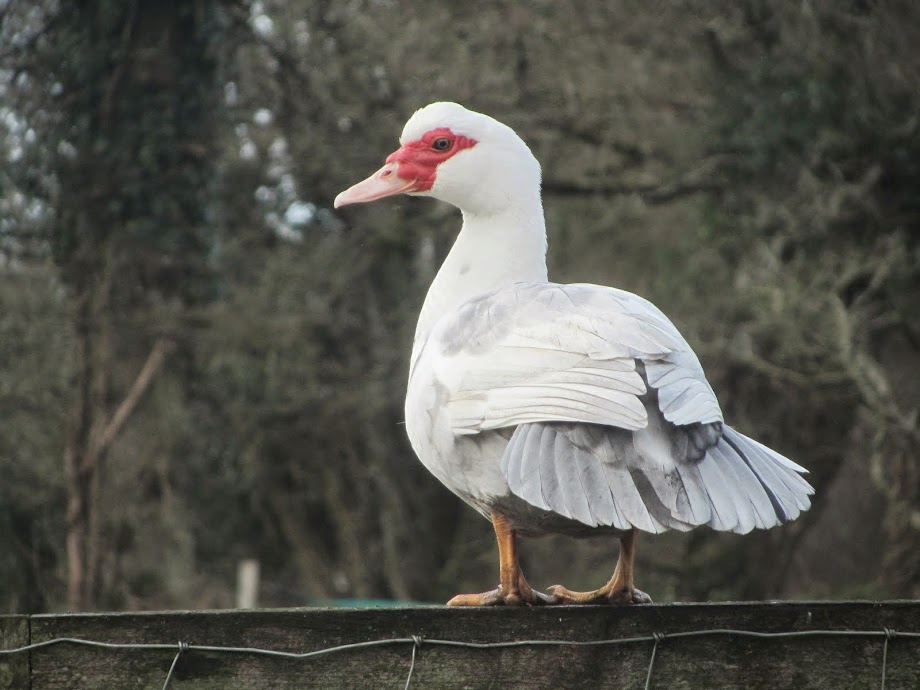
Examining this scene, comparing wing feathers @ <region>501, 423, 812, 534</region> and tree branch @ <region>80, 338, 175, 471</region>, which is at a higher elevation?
wing feathers @ <region>501, 423, 812, 534</region>

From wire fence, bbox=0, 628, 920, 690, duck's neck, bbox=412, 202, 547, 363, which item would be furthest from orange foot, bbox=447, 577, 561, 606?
duck's neck, bbox=412, 202, 547, 363

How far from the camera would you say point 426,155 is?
4.38m

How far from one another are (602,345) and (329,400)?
10.5 m

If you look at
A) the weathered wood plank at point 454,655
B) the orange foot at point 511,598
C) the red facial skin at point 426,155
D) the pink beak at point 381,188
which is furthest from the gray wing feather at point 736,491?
the pink beak at point 381,188

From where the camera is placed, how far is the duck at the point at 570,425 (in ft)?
9.44

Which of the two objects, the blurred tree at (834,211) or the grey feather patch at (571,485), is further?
the blurred tree at (834,211)

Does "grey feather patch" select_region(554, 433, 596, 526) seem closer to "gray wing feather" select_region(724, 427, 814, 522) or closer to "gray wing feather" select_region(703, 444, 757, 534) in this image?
"gray wing feather" select_region(703, 444, 757, 534)

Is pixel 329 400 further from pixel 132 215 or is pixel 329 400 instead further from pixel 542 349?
pixel 542 349

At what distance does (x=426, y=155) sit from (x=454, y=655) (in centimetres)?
214

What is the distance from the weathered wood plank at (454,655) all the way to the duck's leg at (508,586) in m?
0.74

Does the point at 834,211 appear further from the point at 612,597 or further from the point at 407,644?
the point at 407,644

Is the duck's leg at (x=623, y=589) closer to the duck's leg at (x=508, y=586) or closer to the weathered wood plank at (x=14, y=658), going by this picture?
the duck's leg at (x=508, y=586)

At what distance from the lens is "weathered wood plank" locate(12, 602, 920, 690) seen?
8.44 ft

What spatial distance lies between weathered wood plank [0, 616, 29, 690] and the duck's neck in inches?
66.7
